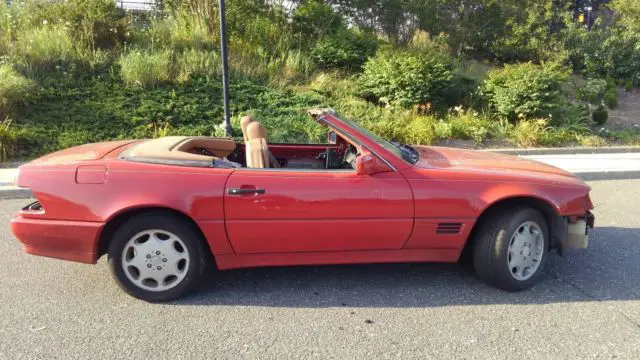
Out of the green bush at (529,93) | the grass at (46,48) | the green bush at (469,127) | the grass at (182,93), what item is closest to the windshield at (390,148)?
the grass at (182,93)

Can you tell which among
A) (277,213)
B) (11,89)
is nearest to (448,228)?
(277,213)

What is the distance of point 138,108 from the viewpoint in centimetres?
977

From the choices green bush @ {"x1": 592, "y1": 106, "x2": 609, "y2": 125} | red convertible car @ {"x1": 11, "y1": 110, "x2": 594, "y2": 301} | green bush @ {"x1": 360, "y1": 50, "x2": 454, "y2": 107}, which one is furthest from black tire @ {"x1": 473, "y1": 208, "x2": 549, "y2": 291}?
green bush @ {"x1": 592, "y1": 106, "x2": 609, "y2": 125}

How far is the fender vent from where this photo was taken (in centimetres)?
364

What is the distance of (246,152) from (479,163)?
1907mm

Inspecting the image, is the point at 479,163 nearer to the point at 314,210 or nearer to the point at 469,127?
the point at 314,210

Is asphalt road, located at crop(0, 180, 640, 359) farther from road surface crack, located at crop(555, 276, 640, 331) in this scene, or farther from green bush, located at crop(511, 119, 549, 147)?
green bush, located at crop(511, 119, 549, 147)

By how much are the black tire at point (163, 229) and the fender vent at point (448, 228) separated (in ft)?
5.65

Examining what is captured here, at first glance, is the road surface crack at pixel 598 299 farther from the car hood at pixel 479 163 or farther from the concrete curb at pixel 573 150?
the concrete curb at pixel 573 150

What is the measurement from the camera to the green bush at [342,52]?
490 inches

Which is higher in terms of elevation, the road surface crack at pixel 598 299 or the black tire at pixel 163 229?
the black tire at pixel 163 229

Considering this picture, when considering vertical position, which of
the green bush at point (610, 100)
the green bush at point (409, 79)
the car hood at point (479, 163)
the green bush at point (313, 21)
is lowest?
the car hood at point (479, 163)

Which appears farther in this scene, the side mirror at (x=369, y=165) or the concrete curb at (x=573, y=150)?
the concrete curb at (x=573, y=150)

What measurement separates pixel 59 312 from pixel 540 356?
3.13 meters
